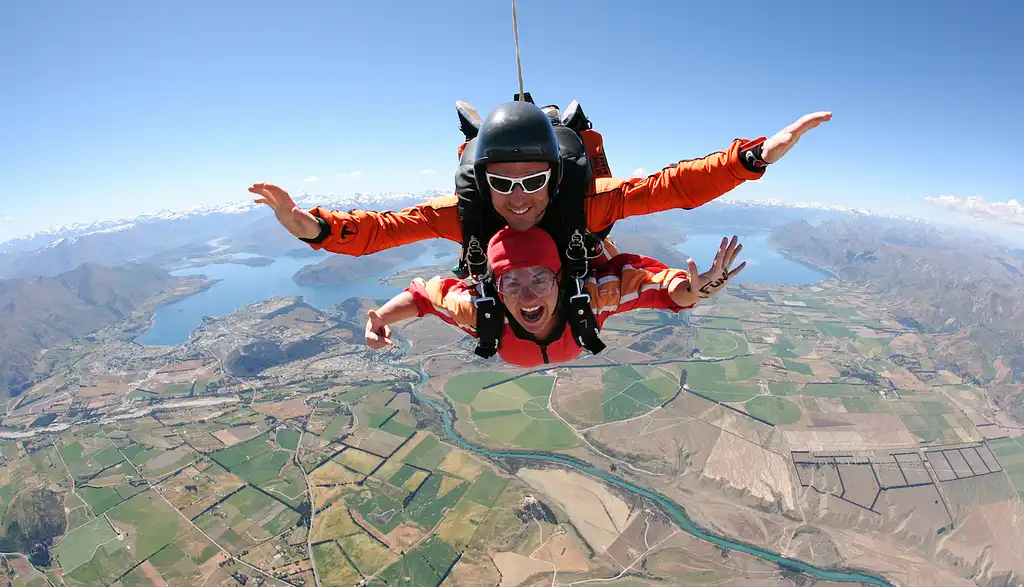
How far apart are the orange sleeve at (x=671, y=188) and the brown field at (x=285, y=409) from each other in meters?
34.8

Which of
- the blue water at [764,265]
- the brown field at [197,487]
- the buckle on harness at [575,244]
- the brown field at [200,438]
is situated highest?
the buckle on harness at [575,244]

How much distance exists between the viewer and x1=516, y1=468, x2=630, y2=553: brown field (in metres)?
20.0

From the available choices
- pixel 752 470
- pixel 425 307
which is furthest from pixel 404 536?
pixel 425 307

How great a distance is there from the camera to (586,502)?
2153 centimetres

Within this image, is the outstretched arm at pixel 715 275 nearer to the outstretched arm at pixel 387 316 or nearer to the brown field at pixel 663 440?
the outstretched arm at pixel 387 316

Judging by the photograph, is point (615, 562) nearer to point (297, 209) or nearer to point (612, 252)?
point (612, 252)

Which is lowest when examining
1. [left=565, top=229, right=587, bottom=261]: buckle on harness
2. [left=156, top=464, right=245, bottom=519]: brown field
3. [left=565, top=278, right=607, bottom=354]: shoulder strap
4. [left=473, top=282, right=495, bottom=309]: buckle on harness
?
[left=156, top=464, right=245, bottom=519]: brown field

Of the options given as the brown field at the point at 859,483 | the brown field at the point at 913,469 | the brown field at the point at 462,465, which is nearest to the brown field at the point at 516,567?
the brown field at the point at 462,465

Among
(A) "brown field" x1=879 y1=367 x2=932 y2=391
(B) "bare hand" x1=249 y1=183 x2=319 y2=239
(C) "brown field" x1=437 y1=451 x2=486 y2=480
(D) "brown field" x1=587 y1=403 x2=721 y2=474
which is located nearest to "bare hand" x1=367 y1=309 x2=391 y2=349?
(B) "bare hand" x1=249 y1=183 x2=319 y2=239

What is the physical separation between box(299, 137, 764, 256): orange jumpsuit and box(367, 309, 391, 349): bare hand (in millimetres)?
465

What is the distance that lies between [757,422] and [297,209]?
34.2 m

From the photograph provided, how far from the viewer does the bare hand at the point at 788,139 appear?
214 centimetres

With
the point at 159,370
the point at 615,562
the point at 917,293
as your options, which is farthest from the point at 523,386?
the point at 917,293

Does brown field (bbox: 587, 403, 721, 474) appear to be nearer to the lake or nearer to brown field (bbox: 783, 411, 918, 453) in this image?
brown field (bbox: 783, 411, 918, 453)
